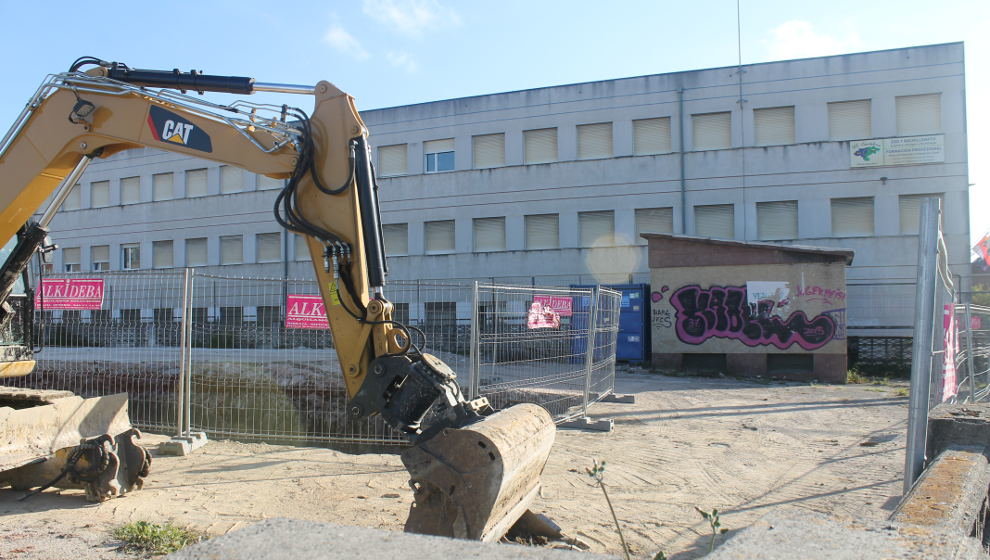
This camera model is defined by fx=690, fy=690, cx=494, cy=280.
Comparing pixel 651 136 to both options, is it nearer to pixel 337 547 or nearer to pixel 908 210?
pixel 908 210

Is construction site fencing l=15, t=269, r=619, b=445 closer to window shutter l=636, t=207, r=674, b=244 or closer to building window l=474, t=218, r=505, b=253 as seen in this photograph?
window shutter l=636, t=207, r=674, b=244

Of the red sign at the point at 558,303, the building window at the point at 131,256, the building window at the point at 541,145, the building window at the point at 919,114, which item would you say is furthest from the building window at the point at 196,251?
the building window at the point at 919,114

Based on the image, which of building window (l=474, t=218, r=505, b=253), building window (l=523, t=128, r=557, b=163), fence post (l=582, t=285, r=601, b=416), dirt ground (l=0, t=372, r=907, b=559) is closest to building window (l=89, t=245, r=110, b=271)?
building window (l=474, t=218, r=505, b=253)

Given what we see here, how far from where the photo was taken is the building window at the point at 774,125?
2522cm

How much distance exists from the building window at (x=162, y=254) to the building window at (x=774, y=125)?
88.4ft

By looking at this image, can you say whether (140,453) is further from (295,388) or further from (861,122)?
(861,122)

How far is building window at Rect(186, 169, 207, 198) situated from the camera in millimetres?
32688

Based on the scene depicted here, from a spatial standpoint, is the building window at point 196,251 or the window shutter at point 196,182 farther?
the building window at point 196,251

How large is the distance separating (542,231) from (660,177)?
5.00m

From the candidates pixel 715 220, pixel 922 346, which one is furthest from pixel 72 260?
pixel 922 346

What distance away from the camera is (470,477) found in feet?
13.0


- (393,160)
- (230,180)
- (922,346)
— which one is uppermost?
(393,160)

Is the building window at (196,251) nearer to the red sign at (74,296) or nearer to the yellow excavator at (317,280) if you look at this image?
the red sign at (74,296)

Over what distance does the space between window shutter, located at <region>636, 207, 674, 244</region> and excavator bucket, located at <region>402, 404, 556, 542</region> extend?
22.7 meters
